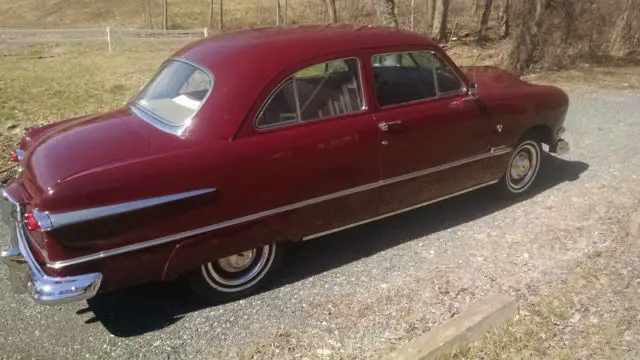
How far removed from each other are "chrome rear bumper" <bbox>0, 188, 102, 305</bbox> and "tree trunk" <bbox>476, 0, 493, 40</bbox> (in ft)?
44.4

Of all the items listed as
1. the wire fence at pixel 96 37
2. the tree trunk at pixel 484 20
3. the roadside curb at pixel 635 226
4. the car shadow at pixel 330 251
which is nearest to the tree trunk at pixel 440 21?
the tree trunk at pixel 484 20

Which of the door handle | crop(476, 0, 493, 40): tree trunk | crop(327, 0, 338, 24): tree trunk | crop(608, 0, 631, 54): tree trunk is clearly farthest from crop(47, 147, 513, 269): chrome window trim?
crop(476, 0, 493, 40): tree trunk

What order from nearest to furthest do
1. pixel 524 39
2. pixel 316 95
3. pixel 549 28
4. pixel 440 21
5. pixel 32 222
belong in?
pixel 32 222 → pixel 316 95 → pixel 524 39 → pixel 549 28 → pixel 440 21

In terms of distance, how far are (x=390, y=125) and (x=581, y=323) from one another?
1.81m

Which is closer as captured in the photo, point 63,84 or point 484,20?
point 63,84

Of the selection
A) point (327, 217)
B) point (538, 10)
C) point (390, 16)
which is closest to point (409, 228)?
point (327, 217)

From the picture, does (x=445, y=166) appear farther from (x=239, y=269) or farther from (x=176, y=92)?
(x=176, y=92)

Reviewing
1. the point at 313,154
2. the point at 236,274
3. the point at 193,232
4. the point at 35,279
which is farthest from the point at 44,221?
the point at 313,154

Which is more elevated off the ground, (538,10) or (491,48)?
(538,10)

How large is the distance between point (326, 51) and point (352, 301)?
176cm

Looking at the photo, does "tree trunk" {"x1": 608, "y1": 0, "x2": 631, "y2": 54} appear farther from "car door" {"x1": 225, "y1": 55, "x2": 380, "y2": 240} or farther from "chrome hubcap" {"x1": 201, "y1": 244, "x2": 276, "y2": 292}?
"chrome hubcap" {"x1": 201, "y1": 244, "x2": 276, "y2": 292}

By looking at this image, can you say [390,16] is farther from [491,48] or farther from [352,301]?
[352,301]

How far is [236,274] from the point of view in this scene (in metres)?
3.72

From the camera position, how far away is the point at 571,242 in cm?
437
